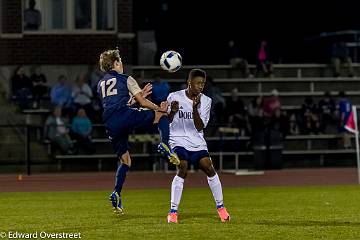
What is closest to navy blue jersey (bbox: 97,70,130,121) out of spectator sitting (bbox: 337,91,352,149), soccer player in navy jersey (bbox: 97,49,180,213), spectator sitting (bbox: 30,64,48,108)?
soccer player in navy jersey (bbox: 97,49,180,213)

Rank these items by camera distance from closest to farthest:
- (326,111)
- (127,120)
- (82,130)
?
1. (127,120)
2. (82,130)
3. (326,111)

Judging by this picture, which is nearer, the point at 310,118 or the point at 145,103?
the point at 145,103

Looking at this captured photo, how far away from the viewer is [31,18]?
36906mm

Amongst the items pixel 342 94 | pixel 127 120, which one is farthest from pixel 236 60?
pixel 127 120

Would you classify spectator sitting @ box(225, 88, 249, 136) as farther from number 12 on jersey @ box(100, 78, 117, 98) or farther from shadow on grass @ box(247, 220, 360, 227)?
shadow on grass @ box(247, 220, 360, 227)

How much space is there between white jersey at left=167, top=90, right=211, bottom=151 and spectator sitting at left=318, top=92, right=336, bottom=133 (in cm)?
2097

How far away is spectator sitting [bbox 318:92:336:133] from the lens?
36.3 m

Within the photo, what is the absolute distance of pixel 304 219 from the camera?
16219 mm

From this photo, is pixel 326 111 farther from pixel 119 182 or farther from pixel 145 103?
pixel 145 103

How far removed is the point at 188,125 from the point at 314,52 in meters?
28.3

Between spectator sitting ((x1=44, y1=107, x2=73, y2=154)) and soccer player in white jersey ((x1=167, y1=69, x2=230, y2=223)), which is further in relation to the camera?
spectator sitting ((x1=44, y1=107, x2=73, y2=154))

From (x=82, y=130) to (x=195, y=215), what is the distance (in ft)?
53.8

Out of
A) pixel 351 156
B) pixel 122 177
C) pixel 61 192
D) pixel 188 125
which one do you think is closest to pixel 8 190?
pixel 61 192

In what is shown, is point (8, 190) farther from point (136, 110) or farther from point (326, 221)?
point (326, 221)
